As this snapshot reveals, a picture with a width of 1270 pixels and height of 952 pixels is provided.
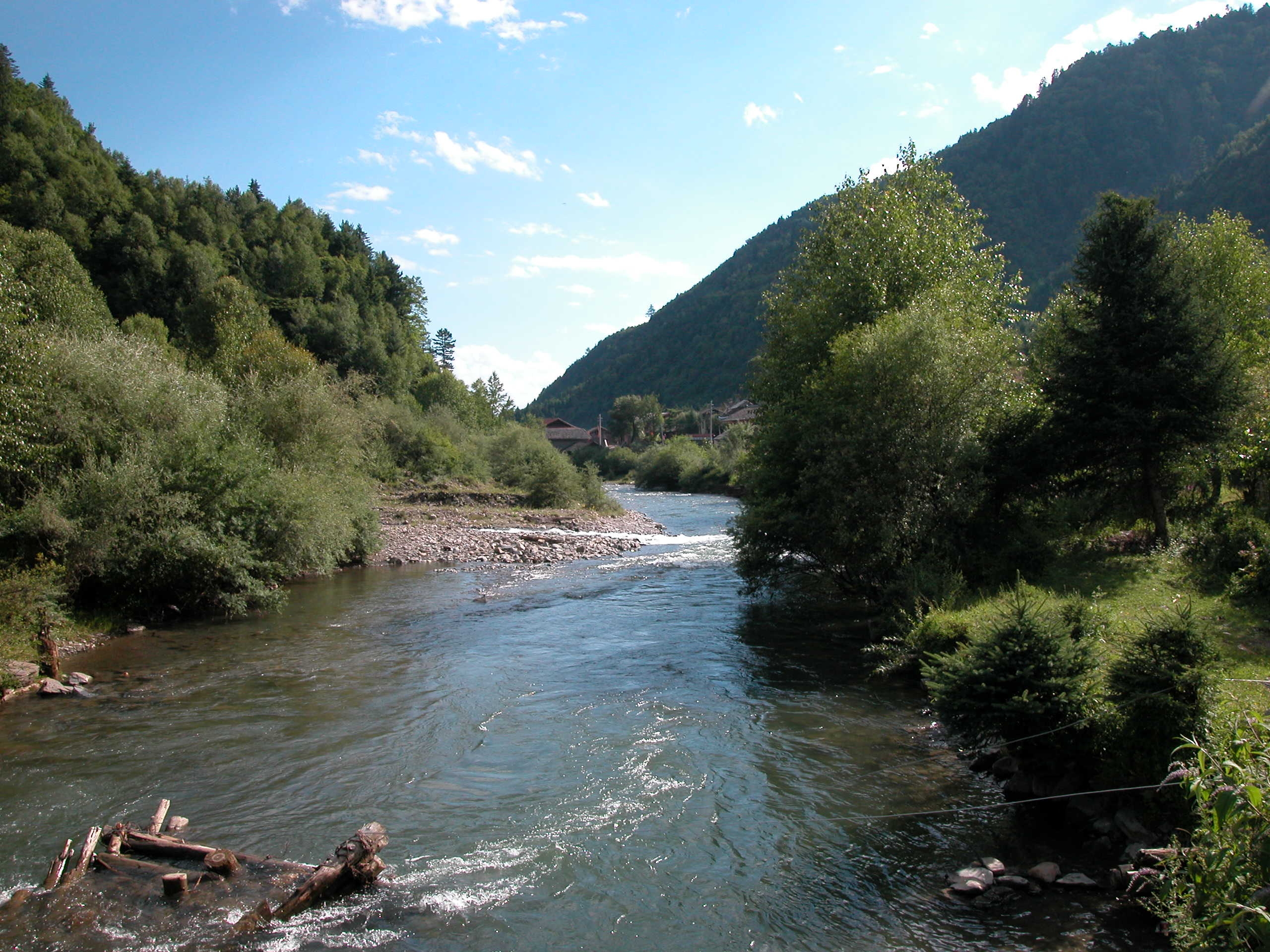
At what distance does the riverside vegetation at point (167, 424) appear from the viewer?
17688 millimetres

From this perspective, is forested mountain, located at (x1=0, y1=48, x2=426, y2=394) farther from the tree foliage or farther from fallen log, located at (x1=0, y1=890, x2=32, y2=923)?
fallen log, located at (x1=0, y1=890, x2=32, y2=923)

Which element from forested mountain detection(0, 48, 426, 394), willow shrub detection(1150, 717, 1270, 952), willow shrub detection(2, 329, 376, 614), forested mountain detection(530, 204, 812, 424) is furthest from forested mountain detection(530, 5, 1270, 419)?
willow shrub detection(1150, 717, 1270, 952)

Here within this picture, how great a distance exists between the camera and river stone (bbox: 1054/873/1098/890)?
23.2 feet

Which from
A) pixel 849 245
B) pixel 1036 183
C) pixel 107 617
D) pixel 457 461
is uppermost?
pixel 1036 183

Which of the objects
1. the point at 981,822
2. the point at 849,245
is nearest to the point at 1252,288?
the point at 849,245

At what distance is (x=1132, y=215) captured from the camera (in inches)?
661

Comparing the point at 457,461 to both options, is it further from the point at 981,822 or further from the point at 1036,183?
the point at 1036,183

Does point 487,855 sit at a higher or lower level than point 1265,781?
lower

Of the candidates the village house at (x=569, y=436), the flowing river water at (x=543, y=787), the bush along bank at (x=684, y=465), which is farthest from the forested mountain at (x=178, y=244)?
the flowing river water at (x=543, y=787)

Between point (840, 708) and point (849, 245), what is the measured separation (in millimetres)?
16373

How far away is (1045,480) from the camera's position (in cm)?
1786

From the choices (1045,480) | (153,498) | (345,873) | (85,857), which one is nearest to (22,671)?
(153,498)

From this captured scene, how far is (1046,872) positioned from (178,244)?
292 feet

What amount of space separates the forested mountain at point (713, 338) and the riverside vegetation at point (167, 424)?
86909 mm
